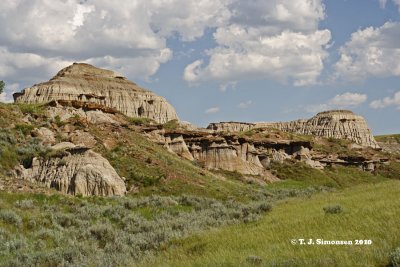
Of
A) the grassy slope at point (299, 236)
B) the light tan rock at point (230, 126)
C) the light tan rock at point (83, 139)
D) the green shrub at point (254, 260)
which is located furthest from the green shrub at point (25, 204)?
the light tan rock at point (230, 126)

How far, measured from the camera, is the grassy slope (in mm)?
9273

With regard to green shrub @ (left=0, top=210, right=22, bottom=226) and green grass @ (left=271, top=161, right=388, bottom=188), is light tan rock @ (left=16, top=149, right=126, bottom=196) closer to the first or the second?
green shrub @ (left=0, top=210, right=22, bottom=226)

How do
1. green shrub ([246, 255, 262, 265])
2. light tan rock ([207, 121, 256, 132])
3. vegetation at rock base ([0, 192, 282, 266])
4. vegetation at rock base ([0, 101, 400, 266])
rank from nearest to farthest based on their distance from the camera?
green shrub ([246, 255, 262, 265]), vegetation at rock base ([0, 101, 400, 266]), vegetation at rock base ([0, 192, 282, 266]), light tan rock ([207, 121, 256, 132])

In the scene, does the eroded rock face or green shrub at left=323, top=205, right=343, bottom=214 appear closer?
green shrub at left=323, top=205, right=343, bottom=214

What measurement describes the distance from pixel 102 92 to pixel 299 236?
98.1 m

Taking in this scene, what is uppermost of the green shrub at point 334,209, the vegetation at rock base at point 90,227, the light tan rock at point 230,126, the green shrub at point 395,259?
the light tan rock at point 230,126

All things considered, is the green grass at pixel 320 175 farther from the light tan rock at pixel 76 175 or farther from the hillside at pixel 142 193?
the light tan rock at pixel 76 175

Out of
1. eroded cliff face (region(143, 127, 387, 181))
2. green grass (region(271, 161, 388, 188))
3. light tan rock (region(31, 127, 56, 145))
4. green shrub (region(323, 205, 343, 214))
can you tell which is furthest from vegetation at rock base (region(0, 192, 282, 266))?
green grass (region(271, 161, 388, 188))

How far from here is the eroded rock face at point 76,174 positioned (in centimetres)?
2961

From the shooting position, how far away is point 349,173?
271 ft

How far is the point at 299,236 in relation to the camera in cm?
1214

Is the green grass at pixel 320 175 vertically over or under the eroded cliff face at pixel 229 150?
under

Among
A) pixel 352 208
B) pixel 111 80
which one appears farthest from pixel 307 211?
pixel 111 80

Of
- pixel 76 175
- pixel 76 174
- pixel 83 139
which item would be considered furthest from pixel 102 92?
pixel 76 175
